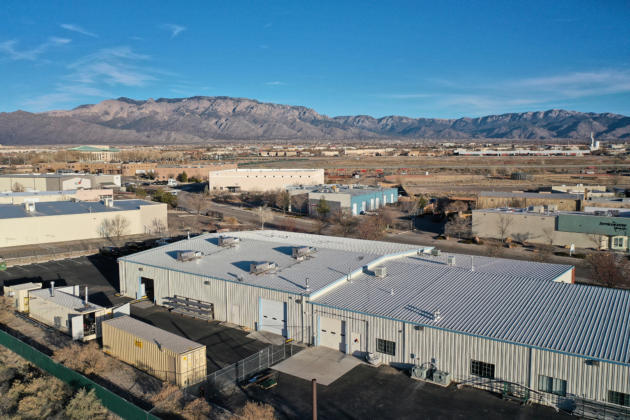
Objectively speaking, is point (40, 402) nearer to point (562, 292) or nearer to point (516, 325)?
point (516, 325)

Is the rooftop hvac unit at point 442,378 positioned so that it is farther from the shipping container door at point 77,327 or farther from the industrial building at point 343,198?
the industrial building at point 343,198

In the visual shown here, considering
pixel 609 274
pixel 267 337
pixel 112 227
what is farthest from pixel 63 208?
pixel 609 274

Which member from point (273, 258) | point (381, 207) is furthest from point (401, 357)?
point (381, 207)

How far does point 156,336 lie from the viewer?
16719 millimetres

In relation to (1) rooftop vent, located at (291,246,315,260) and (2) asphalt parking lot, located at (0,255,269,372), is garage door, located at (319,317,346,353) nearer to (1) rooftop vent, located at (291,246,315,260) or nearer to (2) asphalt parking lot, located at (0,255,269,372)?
(2) asphalt parking lot, located at (0,255,269,372)

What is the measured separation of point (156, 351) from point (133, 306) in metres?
7.58

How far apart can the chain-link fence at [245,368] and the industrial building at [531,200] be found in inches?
1230

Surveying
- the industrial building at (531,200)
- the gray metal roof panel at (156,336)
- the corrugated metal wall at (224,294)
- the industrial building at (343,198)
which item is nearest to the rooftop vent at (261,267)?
the corrugated metal wall at (224,294)

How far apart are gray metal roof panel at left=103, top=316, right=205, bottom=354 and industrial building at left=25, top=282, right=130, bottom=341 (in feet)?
4.71

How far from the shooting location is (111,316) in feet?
65.4

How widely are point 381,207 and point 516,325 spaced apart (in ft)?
133

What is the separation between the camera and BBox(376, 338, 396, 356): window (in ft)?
52.6

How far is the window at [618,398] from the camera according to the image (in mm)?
12680

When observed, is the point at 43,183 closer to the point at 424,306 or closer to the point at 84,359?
the point at 84,359
